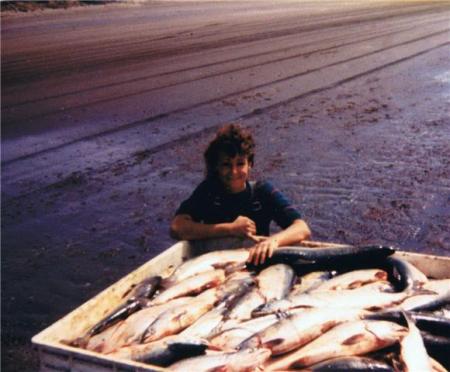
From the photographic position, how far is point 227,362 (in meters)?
3.07

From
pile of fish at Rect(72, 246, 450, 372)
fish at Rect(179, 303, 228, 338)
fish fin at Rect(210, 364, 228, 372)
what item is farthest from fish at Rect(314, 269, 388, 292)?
fish fin at Rect(210, 364, 228, 372)

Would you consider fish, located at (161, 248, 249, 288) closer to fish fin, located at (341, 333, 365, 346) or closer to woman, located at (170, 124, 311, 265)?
woman, located at (170, 124, 311, 265)

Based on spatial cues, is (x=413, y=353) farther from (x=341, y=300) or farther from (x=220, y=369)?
(x=220, y=369)

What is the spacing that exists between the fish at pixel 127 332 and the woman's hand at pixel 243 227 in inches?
43.9

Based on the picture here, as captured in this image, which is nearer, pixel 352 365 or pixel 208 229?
pixel 352 365

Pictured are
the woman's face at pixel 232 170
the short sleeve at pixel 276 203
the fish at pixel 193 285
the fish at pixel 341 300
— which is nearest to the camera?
the fish at pixel 341 300

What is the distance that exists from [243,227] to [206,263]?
0.49 meters

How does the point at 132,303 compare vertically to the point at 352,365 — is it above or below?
below

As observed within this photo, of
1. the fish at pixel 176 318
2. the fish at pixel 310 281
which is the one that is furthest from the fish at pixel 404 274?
the fish at pixel 176 318

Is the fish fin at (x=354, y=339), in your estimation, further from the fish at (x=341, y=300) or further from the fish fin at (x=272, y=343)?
the fish at (x=341, y=300)

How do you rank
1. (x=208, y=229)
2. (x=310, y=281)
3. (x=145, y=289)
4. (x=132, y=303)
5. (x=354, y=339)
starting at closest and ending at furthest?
(x=354, y=339), (x=132, y=303), (x=145, y=289), (x=310, y=281), (x=208, y=229)

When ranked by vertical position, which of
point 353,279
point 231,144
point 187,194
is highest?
point 231,144

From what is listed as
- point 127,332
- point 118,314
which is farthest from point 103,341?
point 118,314

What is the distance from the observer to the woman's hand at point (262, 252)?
453 cm
